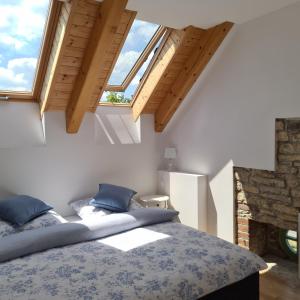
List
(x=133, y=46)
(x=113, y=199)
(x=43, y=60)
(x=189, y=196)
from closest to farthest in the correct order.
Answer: (x=43, y=60) → (x=113, y=199) → (x=133, y=46) → (x=189, y=196)

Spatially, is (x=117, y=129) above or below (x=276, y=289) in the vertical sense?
above

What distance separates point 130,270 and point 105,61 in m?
2.30

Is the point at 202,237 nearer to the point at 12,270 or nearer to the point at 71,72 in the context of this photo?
the point at 12,270

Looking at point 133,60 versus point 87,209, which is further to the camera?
point 133,60

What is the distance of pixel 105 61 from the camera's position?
374cm

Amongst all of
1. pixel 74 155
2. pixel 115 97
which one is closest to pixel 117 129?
pixel 115 97

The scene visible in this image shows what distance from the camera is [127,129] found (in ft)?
15.8

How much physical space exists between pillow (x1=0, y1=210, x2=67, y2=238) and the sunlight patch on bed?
581 millimetres

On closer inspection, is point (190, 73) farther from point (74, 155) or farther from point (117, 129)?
point (74, 155)

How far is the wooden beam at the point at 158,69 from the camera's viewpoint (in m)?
3.94

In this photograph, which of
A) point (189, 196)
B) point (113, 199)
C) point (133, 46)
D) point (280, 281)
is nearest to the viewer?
point (280, 281)

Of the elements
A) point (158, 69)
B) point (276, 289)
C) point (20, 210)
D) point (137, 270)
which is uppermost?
point (158, 69)

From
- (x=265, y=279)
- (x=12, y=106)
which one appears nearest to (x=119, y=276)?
(x=265, y=279)

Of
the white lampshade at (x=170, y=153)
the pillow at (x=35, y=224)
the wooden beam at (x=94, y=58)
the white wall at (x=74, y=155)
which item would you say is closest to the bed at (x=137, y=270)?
the pillow at (x=35, y=224)
